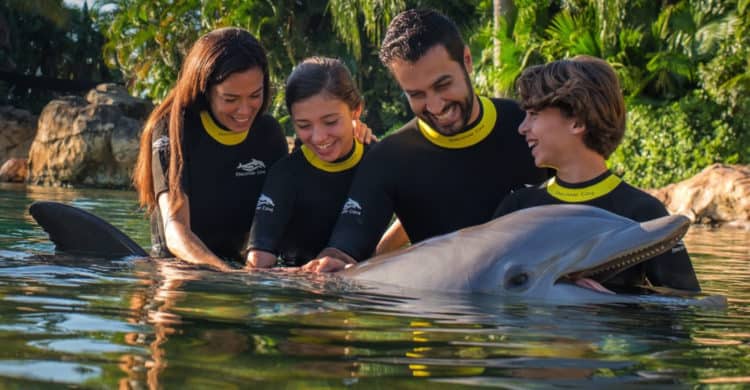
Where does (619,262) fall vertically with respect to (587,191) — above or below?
below

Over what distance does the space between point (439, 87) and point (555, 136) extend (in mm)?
699

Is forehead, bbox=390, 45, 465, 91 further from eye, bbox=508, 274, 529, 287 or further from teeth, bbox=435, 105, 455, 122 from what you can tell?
eye, bbox=508, 274, 529, 287

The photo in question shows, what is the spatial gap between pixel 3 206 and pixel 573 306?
9.79m

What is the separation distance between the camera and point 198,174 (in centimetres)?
585

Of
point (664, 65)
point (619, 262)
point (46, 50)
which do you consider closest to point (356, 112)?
point (619, 262)

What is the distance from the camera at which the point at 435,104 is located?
4.88m

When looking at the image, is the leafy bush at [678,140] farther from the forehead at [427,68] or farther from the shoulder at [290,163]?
the forehead at [427,68]

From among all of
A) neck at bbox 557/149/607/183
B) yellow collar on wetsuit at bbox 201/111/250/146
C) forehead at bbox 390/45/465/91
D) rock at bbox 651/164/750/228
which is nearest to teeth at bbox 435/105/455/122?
forehead at bbox 390/45/465/91

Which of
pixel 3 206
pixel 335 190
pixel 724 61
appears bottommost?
pixel 3 206

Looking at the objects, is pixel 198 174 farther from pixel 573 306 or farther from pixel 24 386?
pixel 24 386

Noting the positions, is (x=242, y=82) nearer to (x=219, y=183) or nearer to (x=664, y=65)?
(x=219, y=183)

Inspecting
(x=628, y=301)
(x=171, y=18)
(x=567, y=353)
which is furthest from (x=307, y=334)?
(x=171, y=18)

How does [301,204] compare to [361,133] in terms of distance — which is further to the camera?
[361,133]

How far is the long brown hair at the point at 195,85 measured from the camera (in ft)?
Answer: 17.6
